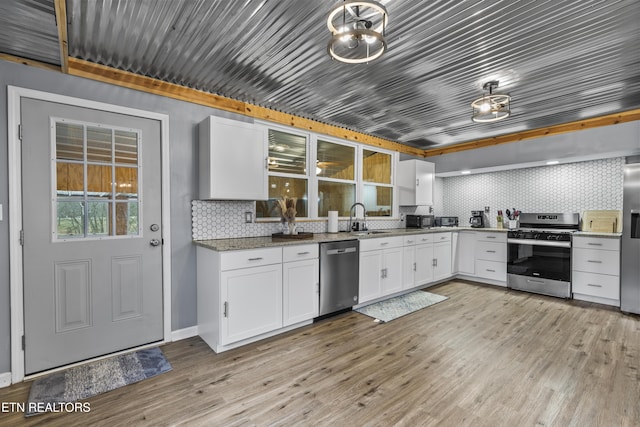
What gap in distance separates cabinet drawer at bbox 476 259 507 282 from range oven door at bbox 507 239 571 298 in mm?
81

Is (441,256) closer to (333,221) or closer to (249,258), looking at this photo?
(333,221)

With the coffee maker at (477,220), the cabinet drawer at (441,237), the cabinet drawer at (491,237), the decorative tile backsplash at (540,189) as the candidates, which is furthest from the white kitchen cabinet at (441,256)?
the decorative tile backsplash at (540,189)

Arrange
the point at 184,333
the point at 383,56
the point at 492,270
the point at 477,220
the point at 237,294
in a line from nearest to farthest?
the point at 383,56, the point at 237,294, the point at 184,333, the point at 492,270, the point at 477,220

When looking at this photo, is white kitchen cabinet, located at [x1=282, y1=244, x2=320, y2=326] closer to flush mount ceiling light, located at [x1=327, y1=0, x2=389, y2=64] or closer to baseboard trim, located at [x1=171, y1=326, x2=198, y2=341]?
baseboard trim, located at [x1=171, y1=326, x2=198, y2=341]

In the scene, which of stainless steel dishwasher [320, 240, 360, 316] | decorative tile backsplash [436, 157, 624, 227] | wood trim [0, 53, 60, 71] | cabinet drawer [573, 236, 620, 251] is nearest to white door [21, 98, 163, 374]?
wood trim [0, 53, 60, 71]

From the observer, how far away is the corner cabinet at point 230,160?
2.77m

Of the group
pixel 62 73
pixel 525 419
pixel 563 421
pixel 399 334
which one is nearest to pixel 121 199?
pixel 62 73

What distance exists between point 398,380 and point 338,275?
1.35 metres

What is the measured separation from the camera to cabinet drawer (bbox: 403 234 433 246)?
4.22 meters

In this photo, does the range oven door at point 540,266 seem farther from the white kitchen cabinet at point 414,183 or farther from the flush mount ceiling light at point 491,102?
the flush mount ceiling light at point 491,102

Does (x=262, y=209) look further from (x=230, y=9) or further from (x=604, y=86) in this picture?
(x=604, y=86)

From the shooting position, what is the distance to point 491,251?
4809 mm

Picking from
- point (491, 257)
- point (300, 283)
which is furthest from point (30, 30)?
point (491, 257)

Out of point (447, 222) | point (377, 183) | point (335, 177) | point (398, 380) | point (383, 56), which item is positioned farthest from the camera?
point (447, 222)
